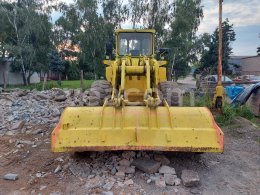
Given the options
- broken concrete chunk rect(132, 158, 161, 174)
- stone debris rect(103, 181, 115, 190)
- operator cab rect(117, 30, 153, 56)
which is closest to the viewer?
stone debris rect(103, 181, 115, 190)

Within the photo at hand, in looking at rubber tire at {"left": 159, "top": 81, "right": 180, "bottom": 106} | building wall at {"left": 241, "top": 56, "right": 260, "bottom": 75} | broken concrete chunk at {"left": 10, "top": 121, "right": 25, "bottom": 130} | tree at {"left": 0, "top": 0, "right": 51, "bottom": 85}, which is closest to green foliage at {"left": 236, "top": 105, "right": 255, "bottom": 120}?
rubber tire at {"left": 159, "top": 81, "right": 180, "bottom": 106}

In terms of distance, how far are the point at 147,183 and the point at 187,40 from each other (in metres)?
26.9

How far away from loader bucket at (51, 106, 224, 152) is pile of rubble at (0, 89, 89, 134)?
10.0 feet

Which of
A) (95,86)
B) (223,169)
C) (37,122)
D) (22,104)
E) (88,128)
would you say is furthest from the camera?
(22,104)

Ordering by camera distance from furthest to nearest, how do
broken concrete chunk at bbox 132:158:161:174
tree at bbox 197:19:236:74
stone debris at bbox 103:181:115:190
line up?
tree at bbox 197:19:236:74
broken concrete chunk at bbox 132:158:161:174
stone debris at bbox 103:181:115:190

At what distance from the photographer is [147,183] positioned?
4.61 metres

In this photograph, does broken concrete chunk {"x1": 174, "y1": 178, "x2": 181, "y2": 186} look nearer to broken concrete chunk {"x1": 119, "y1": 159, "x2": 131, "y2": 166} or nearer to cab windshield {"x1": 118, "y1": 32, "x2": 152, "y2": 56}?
broken concrete chunk {"x1": 119, "y1": 159, "x2": 131, "y2": 166}

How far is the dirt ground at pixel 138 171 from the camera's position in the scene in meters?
4.48

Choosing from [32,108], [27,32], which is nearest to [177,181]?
[32,108]

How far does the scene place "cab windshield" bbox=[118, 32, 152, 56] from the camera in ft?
26.0

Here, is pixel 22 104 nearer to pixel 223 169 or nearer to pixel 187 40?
pixel 223 169

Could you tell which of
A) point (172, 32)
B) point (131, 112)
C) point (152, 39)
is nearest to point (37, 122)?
point (152, 39)

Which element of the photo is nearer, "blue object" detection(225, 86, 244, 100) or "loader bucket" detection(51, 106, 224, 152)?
"loader bucket" detection(51, 106, 224, 152)

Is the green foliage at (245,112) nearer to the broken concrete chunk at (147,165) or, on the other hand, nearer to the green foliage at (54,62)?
the broken concrete chunk at (147,165)
